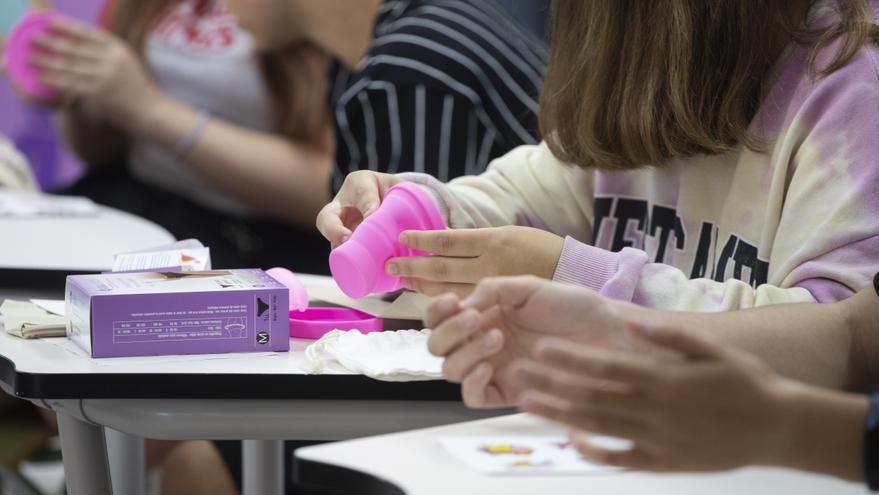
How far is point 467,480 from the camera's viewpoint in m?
0.63

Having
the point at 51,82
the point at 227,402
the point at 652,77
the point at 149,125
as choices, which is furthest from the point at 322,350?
the point at 51,82

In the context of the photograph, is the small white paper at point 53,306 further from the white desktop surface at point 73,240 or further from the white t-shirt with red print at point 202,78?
the white t-shirt with red print at point 202,78

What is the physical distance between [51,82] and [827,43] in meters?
1.72

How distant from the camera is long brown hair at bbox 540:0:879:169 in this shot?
3.28 ft

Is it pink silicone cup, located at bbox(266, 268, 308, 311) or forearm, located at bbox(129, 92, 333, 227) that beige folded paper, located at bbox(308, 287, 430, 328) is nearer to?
pink silicone cup, located at bbox(266, 268, 308, 311)

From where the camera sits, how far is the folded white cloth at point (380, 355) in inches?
32.6

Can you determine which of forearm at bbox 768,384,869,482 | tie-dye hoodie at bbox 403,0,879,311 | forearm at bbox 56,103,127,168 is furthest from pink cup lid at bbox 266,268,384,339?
forearm at bbox 56,103,127,168

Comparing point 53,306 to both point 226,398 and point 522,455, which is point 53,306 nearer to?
Result: point 226,398

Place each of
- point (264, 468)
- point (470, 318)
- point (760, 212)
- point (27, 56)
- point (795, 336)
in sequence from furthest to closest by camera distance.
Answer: point (27, 56), point (264, 468), point (760, 212), point (795, 336), point (470, 318)

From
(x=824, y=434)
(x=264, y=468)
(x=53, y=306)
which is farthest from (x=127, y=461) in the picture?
(x=824, y=434)

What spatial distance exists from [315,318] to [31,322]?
228 millimetres

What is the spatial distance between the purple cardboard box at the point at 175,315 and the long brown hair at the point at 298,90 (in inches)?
51.3

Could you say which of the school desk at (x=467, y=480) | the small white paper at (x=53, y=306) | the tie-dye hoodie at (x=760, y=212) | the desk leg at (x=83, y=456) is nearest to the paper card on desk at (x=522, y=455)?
the school desk at (x=467, y=480)

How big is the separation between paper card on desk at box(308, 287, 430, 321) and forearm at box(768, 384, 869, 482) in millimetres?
430
